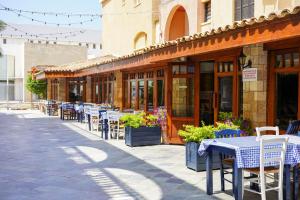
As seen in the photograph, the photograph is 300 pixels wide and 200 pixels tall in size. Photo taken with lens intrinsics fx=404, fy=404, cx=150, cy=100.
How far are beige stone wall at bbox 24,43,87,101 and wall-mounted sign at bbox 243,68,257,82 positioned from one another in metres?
36.8

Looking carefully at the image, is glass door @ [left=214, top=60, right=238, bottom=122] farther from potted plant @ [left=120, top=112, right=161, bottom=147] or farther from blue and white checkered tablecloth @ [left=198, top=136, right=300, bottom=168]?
blue and white checkered tablecloth @ [left=198, top=136, right=300, bottom=168]

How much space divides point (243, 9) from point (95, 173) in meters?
8.54

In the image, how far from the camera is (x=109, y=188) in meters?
6.85

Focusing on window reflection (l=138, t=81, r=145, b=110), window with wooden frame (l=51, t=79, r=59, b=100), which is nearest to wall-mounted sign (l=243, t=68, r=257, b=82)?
window reflection (l=138, t=81, r=145, b=110)

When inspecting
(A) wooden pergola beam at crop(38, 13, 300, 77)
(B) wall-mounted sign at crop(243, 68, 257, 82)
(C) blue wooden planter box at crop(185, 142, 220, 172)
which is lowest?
(C) blue wooden planter box at crop(185, 142, 220, 172)

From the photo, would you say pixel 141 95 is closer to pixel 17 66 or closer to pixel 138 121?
pixel 138 121

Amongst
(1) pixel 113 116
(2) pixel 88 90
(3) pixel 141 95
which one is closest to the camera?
(1) pixel 113 116

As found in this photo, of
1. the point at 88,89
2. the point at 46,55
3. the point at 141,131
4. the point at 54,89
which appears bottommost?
the point at 141,131

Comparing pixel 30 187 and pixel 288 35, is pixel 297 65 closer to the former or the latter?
pixel 288 35

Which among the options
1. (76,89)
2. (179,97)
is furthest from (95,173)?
(76,89)

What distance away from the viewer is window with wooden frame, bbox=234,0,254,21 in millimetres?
13532

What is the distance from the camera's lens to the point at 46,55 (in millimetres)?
43406

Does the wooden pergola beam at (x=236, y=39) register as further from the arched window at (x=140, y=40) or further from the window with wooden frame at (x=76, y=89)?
the window with wooden frame at (x=76, y=89)

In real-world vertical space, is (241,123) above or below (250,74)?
below
